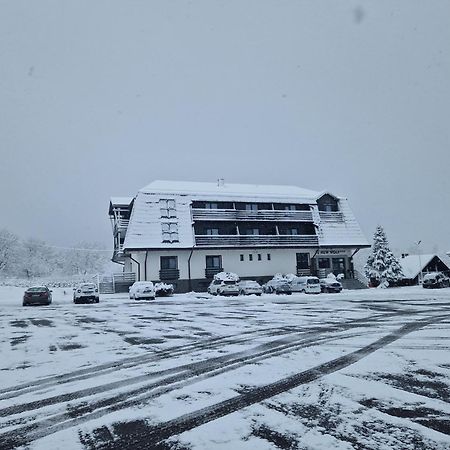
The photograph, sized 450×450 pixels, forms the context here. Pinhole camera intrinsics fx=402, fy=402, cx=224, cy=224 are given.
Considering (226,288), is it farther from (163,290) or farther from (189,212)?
(189,212)

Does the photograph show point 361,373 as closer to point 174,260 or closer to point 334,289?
point 334,289

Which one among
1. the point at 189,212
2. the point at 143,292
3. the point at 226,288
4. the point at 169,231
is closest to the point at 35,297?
the point at 143,292

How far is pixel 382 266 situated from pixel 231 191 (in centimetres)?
1882

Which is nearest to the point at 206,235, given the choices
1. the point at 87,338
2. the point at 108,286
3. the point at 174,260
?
the point at 174,260

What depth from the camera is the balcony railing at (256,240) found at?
139 ft

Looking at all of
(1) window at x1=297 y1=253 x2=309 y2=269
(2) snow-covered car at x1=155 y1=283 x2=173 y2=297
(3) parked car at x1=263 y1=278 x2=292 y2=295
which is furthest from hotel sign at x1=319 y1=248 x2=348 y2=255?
(2) snow-covered car at x1=155 y1=283 x2=173 y2=297

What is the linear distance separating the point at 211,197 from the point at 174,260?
8.16m

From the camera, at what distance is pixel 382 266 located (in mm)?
44250

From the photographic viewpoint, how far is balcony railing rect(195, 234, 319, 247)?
42.3m

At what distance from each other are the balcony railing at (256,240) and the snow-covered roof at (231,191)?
456 cm

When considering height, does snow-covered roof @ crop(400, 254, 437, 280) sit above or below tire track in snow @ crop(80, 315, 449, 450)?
above

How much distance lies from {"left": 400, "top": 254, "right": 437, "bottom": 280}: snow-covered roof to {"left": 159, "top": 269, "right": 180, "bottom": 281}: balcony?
2934 cm

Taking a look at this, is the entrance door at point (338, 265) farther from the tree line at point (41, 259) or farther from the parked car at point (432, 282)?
the tree line at point (41, 259)

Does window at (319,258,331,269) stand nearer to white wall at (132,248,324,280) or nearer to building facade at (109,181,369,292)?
building facade at (109,181,369,292)
